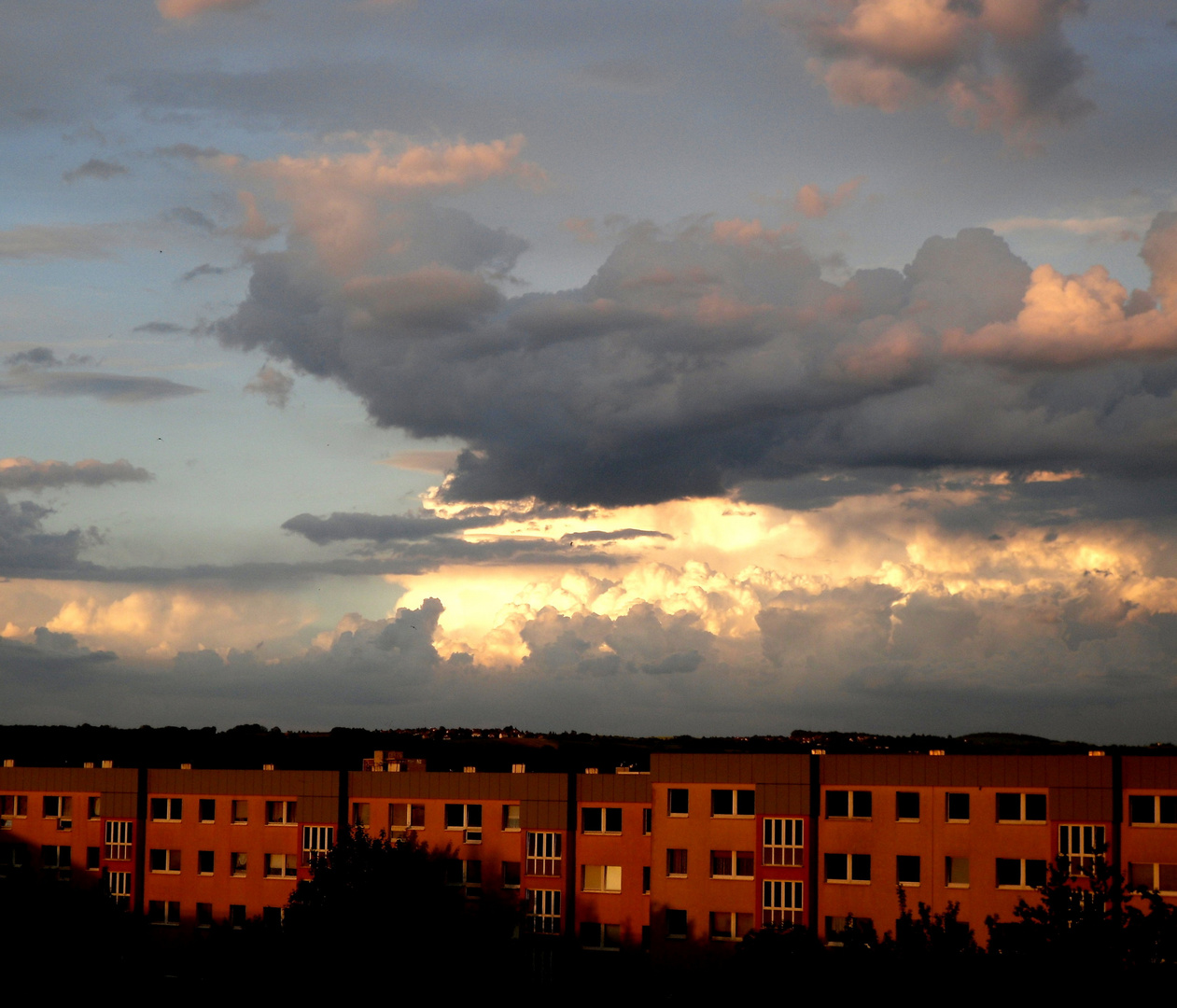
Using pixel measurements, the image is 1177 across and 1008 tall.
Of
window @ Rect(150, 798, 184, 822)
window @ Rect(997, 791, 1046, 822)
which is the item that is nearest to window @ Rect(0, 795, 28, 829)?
window @ Rect(150, 798, 184, 822)

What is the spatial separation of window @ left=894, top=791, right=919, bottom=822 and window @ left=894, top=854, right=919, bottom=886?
1.76 metres

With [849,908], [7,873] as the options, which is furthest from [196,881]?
[849,908]

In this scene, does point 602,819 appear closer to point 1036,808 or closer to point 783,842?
point 783,842

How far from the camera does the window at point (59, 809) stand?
83.8 m

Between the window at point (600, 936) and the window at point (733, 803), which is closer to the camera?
the window at point (733, 803)

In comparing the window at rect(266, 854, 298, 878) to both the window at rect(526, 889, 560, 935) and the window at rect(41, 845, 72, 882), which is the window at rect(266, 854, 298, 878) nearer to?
the window at rect(41, 845, 72, 882)

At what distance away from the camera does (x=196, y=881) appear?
78.9 meters

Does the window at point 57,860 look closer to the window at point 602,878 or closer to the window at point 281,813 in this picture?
the window at point 281,813

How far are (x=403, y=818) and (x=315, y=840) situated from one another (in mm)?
5557

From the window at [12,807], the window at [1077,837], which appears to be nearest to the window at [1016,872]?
the window at [1077,837]

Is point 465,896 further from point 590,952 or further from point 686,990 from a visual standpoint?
point 686,990

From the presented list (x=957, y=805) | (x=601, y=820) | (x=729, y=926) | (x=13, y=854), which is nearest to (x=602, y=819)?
(x=601, y=820)

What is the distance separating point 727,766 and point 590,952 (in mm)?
12176

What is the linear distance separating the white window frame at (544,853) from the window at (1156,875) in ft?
92.7
